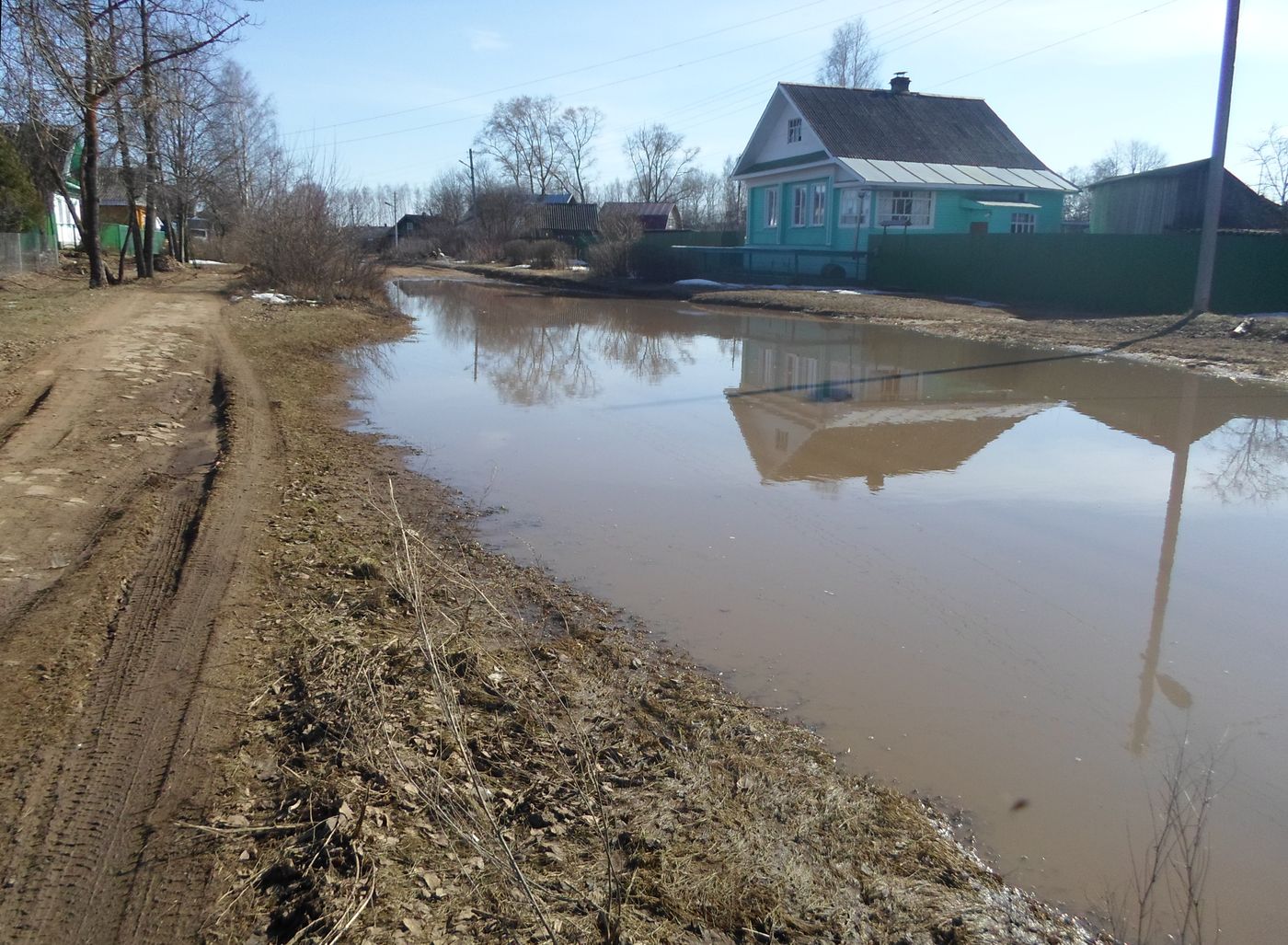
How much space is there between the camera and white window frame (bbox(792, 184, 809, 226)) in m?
39.0

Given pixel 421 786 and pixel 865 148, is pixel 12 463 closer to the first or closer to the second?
pixel 421 786

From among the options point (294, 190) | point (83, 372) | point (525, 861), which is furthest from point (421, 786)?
point (294, 190)

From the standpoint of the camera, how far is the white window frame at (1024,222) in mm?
35781

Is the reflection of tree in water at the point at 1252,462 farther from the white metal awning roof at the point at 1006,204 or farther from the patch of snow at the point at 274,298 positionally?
the white metal awning roof at the point at 1006,204

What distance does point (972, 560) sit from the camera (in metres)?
7.18

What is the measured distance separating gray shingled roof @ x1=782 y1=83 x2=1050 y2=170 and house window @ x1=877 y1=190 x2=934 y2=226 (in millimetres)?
1869

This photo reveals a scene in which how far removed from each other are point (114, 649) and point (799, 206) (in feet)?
124

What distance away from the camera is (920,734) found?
15.8 ft

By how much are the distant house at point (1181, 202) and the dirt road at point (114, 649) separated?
2993cm

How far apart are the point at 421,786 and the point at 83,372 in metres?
11.5

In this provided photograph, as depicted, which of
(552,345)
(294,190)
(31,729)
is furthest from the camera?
(294,190)

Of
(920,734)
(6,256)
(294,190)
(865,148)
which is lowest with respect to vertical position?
(920,734)

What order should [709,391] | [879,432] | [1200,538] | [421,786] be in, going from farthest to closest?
[709,391] < [879,432] < [1200,538] < [421,786]

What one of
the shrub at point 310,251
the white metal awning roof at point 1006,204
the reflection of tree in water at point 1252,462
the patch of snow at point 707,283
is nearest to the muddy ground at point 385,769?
the reflection of tree in water at point 1252,462
